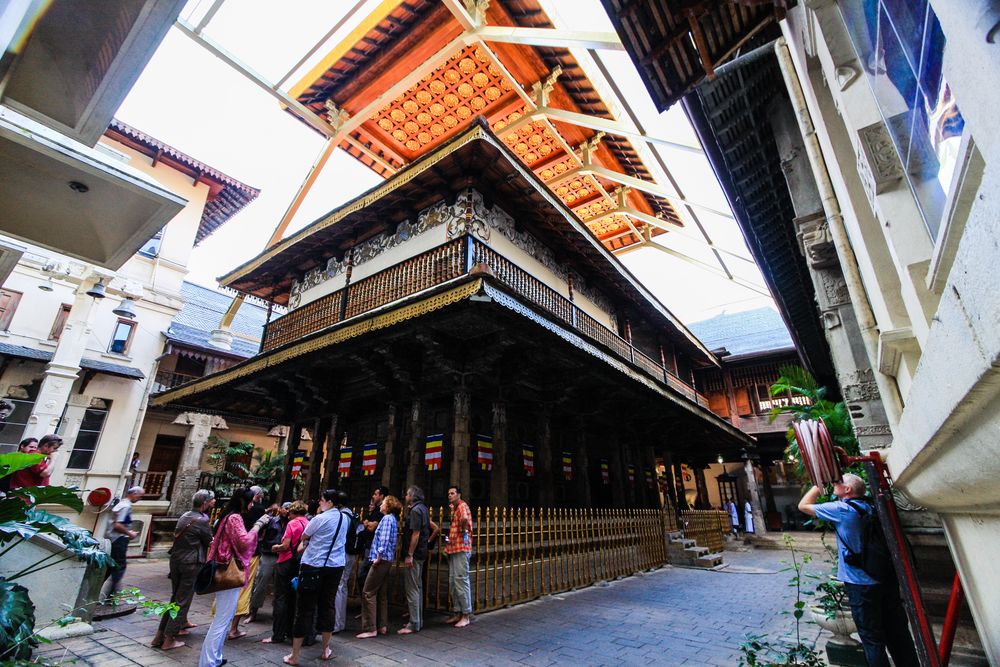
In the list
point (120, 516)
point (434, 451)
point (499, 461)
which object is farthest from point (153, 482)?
point (499, 461)

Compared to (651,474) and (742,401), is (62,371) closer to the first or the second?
(651,474)

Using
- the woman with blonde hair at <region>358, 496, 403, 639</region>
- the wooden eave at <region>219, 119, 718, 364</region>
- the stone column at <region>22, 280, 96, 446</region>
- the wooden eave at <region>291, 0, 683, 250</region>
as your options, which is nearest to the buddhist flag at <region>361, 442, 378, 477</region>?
the woman with blonde hair at <region>358, 496, 403, 639</region>

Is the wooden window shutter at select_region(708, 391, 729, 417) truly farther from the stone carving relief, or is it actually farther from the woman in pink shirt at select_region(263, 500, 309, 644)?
the stone carving relief

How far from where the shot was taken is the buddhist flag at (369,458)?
995 centimetres

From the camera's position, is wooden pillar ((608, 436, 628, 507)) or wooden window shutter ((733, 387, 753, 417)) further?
wooden window shutter ((733, 387, 753, 417))

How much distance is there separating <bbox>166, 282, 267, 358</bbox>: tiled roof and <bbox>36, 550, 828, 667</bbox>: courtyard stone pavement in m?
12.0

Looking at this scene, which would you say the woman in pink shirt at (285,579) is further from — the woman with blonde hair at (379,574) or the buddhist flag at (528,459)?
the buddhist flag at (528,459)

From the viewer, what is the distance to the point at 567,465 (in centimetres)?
1094

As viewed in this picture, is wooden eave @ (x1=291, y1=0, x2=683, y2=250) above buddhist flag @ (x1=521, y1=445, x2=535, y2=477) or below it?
above

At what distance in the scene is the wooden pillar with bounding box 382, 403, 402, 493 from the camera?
9180 mm

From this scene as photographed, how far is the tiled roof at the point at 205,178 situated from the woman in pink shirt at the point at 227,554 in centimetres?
1673

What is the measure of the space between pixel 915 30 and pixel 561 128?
12452 mm

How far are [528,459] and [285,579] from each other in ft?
18.8

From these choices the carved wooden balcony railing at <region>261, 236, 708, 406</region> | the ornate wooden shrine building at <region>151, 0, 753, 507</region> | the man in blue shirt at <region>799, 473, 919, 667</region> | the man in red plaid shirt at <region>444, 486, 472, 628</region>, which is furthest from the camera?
the ornate wooden shrine building at <region>151, 0, 753, 507</region>
